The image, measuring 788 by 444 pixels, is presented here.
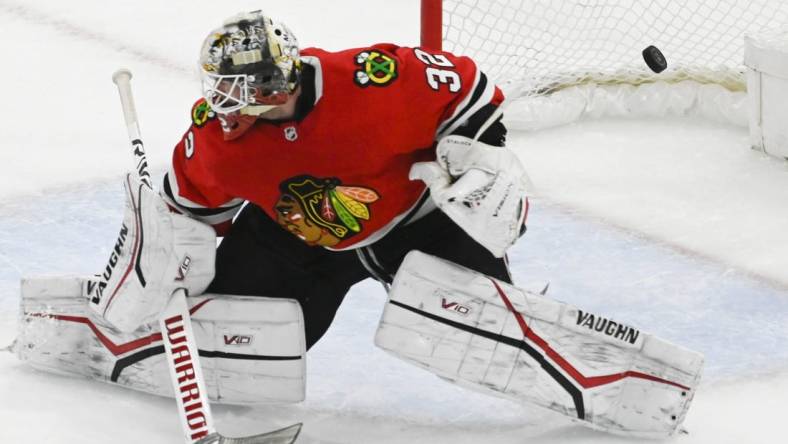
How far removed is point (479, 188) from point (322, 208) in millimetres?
330

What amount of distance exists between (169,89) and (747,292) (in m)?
2.20

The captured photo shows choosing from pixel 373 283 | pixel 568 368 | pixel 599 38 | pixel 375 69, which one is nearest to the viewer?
pixel 375 69

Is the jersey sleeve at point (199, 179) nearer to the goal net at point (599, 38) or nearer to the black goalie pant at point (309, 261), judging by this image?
the black goalie pant at point (309, 261)

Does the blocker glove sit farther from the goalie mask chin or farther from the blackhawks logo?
Answer: the goalie mask chin

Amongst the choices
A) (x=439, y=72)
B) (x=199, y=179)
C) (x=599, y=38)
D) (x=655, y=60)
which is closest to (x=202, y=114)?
(x=199, y=179)

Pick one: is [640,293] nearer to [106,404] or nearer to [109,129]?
[106,404]

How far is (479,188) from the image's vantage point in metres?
2.40

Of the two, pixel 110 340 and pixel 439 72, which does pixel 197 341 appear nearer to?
pixel 110 340

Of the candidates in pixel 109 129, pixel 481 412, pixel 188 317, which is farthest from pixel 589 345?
pixel 109 129

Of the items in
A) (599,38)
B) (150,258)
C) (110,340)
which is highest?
(150,258)

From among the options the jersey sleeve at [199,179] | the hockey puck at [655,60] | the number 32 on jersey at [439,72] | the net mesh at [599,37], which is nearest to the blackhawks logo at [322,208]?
the jersey sleeve at [199,179]

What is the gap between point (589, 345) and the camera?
260cm

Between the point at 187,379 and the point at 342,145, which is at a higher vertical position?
the point at 342,145

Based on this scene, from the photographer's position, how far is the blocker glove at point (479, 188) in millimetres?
2396
